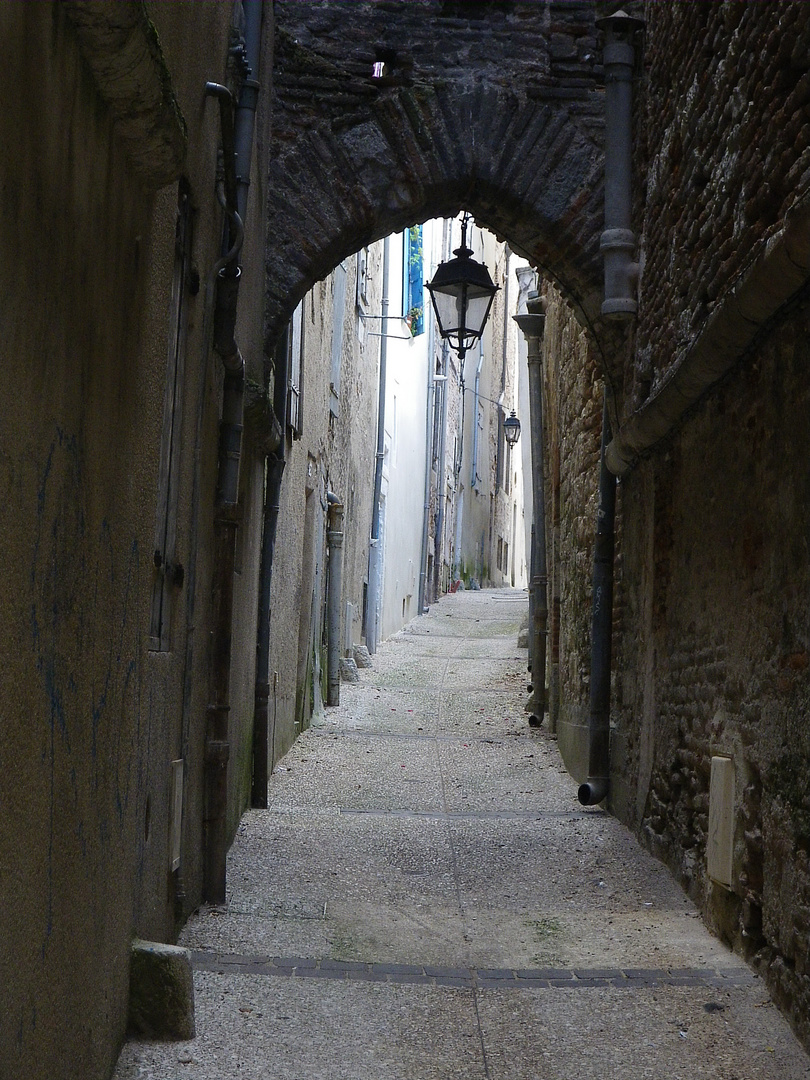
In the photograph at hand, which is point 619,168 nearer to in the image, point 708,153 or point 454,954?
point 708,153

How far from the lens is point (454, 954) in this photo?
4387 mm

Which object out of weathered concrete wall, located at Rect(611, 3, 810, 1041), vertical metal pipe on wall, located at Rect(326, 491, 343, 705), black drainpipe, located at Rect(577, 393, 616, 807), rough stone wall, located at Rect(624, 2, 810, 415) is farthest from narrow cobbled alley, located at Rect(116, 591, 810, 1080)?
vertical metal pipe on wall, located at Rect(326, 491, 343, 705)

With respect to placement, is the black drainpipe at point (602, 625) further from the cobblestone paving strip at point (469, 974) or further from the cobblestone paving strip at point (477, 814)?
the cobblestone paving strip at point (469, 974)

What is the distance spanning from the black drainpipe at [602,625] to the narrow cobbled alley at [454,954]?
354 millimetres

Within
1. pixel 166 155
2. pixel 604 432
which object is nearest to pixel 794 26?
pixel 166 155

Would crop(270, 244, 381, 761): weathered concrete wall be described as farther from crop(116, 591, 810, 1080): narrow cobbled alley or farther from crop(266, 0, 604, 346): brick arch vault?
crop(266, 0, 604, 346): brick arch vault

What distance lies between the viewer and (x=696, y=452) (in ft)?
17.4

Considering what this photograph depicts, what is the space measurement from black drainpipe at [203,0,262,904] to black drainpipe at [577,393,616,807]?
2.83m

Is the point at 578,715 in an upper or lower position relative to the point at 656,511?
lower

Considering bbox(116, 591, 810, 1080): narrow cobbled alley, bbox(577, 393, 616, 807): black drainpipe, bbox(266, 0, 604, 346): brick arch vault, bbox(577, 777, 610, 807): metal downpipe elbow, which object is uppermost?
bbox(266, 0, 604, 346): brick arch vault

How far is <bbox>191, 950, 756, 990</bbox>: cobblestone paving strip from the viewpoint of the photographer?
4.03m

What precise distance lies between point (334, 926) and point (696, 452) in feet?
8.01

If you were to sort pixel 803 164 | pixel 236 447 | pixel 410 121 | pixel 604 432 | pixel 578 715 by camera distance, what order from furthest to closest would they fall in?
1. pixel 578 715
2. pixel 604 432
3. pixel 410 121
4. pixel 236 447
5. pixel 803 164

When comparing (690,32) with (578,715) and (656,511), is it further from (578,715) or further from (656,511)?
(578,715)
